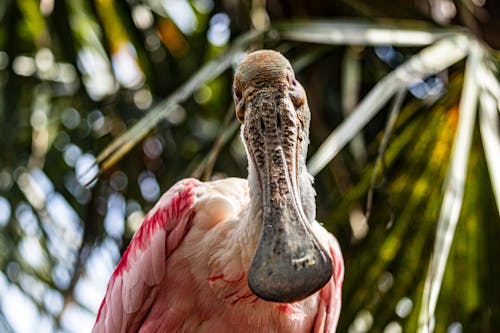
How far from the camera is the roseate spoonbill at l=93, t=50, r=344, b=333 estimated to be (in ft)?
7.35

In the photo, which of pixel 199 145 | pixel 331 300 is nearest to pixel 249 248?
pixel 331 300

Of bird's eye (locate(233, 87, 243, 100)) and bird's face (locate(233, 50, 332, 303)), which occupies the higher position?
bird's eye (locate(233, 87, 243, 100))

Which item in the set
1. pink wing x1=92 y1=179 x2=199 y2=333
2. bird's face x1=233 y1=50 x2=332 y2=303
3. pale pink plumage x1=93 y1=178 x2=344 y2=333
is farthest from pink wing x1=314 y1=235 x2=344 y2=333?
bird's face x1=233 y1=50 x2=332 y2=303

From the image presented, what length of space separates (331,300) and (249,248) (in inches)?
24.6

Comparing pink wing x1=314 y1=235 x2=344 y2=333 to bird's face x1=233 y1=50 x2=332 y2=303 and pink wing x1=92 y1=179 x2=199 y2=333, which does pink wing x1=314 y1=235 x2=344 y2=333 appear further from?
bird's face x1=233 y1=50 x2=332 y2=303

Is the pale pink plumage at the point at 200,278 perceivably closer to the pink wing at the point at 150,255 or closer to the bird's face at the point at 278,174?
the pink wing at the point at 150,255

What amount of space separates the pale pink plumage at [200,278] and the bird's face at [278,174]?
0.78 ft

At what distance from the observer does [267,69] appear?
2.52 m

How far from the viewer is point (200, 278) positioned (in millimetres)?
2855

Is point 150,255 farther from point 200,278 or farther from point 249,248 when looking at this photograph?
point 249,248

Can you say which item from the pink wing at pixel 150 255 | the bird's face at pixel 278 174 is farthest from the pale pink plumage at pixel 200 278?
the bird's face at pixel 278 174

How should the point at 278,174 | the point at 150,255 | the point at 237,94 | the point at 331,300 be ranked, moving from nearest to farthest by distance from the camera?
the point at 278,174 → the point at 237,94 → the point at 150,255 → the point at 331,300

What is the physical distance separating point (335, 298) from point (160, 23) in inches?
64.8

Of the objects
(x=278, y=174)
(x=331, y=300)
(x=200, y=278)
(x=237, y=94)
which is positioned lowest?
(x=331, y=300)
